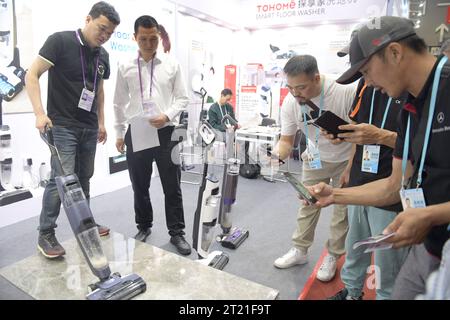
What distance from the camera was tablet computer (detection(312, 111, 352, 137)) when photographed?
4.86 feet

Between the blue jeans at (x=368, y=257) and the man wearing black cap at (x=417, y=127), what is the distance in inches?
15.5

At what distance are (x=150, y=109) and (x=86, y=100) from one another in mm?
466

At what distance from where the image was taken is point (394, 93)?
3.52ft

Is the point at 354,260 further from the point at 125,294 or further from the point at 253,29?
the point at 253,29

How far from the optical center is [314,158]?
2033 millimetres

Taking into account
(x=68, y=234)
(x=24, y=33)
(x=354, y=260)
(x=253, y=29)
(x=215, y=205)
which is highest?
(x=253, y=29)

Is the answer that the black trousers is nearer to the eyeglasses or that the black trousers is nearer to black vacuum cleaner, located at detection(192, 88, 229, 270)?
black vacuum cleaner, located at detection(192, 88, 229, 270)

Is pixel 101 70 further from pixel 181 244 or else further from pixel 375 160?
pixel 375 160

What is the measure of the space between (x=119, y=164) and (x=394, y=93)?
3.83 metres

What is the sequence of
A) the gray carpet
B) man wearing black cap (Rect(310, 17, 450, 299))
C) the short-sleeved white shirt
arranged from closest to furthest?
1. man wearing black cap (Rect(310, 17, 450, 299))
2. the short-sleeved white shirt
3. the gray carpet

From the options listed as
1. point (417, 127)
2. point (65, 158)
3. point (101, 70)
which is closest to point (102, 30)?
point (101, 70)

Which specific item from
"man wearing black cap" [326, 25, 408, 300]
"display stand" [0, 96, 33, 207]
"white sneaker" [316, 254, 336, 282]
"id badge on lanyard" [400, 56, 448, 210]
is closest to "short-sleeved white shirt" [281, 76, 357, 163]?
"man wearing black cap" [326, 25, 408, 300]

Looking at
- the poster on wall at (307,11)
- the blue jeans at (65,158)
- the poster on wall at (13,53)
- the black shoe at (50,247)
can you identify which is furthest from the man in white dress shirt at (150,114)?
the poster on wall at (307,11)

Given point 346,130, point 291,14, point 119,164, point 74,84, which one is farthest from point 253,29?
point 346,130
